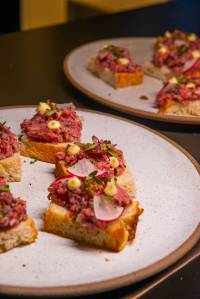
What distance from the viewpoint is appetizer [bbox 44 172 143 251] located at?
1.58m

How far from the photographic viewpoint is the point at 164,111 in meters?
2.56

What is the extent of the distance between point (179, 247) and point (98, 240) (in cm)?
24

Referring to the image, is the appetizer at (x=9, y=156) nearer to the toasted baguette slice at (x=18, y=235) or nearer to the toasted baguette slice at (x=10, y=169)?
the toasted baguette slice at (x=10, y=169)

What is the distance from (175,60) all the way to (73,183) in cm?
170

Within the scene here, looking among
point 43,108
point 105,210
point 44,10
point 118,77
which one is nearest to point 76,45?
point 118,77

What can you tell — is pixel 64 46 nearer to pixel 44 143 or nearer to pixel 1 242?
pixel 44 143

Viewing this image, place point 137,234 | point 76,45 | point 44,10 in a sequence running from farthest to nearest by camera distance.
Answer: point 44,10 < point 76,45 < point 137,234

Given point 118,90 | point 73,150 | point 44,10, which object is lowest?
point 44,10

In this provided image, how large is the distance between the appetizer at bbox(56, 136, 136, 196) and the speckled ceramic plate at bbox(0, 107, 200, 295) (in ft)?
0.23

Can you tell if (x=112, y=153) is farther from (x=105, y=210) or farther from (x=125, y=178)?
(x=105, y=210)

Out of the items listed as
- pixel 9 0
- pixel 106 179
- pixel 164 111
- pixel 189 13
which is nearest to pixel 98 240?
pixel 106 179

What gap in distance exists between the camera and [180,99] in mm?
2564

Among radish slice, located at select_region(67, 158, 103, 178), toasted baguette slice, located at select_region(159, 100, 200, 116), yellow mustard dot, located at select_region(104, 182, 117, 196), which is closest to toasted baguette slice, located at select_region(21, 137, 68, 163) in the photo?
radish slice, located at select_region(67, 158, 103, 178)

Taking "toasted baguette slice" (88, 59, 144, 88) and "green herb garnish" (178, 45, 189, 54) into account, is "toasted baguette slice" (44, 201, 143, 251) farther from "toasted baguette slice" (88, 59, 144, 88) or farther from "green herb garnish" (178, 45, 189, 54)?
"green herb garnish" (178, 45, 189, 54)
